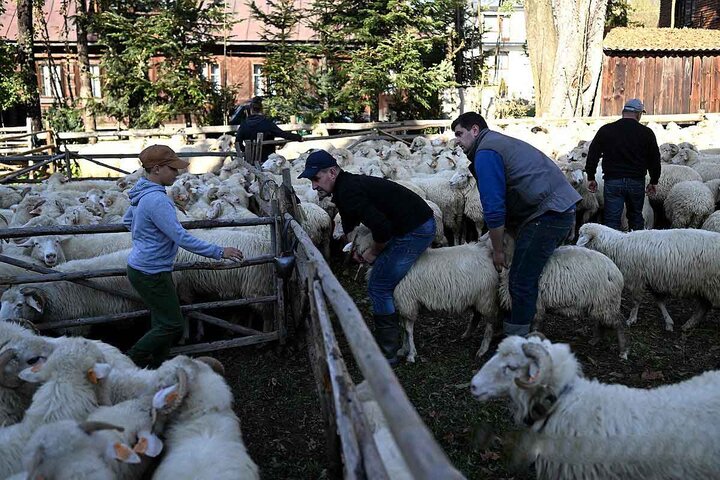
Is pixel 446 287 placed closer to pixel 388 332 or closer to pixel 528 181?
pixel 388 332

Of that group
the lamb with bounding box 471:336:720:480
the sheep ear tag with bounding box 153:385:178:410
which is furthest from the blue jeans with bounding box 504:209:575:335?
the sheep ear tag with bounding box 153:385:178:410

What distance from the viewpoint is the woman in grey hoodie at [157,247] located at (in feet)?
13.2

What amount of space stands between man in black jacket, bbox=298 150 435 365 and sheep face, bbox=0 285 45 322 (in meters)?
2.31

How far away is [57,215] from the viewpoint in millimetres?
7301

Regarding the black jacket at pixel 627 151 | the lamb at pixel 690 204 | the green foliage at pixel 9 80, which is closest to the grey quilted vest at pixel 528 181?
the black jacket at pixel 627 151

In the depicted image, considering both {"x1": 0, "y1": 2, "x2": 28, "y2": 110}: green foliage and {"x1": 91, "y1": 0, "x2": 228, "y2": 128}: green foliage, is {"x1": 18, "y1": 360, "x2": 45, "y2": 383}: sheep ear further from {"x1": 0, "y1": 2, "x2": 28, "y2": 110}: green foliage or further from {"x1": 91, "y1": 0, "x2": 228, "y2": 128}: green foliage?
{"x1": 0, "y1": 2, "x2": 28, "y2": 110}: green foliage

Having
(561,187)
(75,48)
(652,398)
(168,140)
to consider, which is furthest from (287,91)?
(652,398)

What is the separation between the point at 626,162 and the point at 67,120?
22034 mm

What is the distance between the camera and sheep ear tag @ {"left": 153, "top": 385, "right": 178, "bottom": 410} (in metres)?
3.01

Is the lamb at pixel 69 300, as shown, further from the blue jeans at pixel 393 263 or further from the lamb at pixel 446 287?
the lamb at pixel 446 287

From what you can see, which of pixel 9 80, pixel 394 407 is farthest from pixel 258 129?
pixel 9 80

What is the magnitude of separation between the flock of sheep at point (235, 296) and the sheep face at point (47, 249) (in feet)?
0.06

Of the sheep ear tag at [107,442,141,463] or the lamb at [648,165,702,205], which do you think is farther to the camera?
the lamb at [648,165,702,205]

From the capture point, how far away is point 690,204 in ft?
27.2
